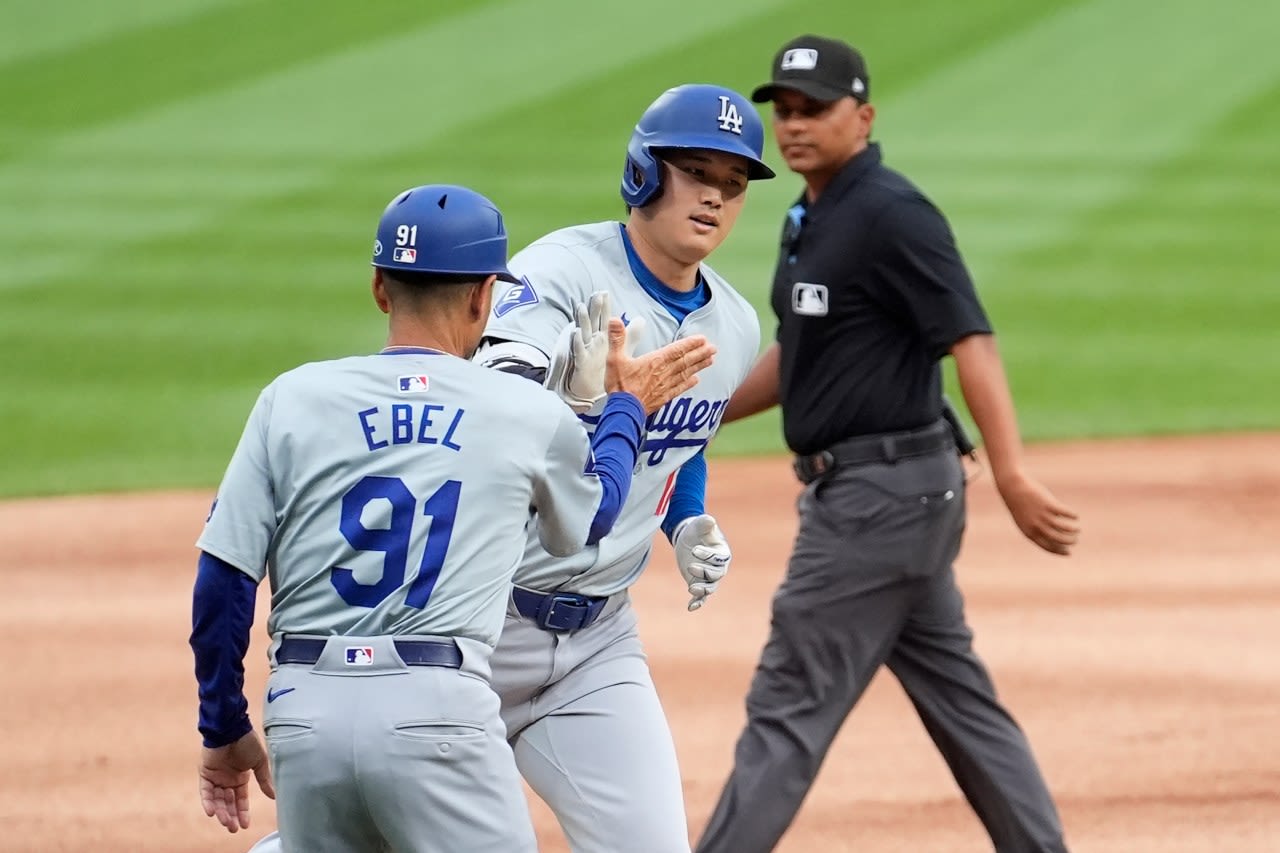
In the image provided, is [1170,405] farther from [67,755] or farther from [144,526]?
[67,755]

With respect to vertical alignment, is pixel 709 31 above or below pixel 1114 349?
above

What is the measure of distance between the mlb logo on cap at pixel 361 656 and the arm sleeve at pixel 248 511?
227 millimetres

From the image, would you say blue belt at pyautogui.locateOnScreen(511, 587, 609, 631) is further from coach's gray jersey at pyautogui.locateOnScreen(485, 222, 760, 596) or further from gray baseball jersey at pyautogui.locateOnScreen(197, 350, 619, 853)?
gray baseball jersey at pyautogui.locateOnScreen(197, 350, 619, 853)

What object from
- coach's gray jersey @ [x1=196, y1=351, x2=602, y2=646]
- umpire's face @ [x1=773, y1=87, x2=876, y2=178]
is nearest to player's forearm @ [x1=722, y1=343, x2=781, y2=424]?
umpire's face @ [x1=773, y1=87, x2=876, y2=178]

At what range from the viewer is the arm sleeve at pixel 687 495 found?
4582mm

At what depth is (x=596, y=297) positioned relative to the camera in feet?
12.4

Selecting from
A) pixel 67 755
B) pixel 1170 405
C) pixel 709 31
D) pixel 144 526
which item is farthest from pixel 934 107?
pixel 67 755

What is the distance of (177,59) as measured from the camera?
55.8 ft

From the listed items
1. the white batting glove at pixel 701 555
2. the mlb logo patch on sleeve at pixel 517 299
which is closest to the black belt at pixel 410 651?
the mlb logo patch on sleeve at pixel 517 299

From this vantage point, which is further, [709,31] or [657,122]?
[709,31]

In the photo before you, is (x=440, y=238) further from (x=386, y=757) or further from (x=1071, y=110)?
(x=1071, y=110)

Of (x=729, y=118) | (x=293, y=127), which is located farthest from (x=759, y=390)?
(x=293, y=127)

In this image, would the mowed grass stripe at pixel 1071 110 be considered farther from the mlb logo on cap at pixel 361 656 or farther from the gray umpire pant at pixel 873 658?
the mlb logo on cap at pixel 361 656

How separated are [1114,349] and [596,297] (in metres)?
9.25
